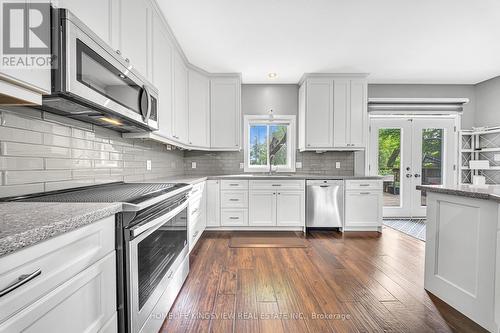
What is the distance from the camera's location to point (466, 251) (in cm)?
152

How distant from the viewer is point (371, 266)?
2.31 m

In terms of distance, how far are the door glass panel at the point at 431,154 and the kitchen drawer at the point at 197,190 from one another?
409cm

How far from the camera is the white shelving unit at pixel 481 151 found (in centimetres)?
373

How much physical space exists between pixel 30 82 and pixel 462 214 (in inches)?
99.5

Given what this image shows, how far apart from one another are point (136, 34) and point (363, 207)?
141 inches

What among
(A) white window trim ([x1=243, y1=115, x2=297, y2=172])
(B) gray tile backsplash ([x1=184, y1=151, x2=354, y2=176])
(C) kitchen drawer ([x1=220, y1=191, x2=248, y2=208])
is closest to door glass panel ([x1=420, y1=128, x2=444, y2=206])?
(B) gray tile backsplash ([x1=184, y1=151, x2=354, y2=176])

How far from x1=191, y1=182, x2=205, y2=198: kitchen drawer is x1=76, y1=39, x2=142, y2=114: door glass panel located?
1.23 metres

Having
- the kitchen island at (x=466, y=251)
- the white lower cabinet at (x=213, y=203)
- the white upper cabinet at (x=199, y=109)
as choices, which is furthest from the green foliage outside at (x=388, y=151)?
the white upper cabinet at (x=199, y=109)

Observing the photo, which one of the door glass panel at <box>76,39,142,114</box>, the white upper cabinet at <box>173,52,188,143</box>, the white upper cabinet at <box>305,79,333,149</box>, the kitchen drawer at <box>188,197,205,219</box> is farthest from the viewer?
the white upper cabinet at <box>305,79,333,149</box>

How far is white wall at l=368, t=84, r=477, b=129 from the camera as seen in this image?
407 centimetres

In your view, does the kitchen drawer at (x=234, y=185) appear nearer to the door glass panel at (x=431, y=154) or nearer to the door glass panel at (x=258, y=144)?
the door glass panel at (x=258, y=144)

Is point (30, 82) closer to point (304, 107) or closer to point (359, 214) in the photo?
point (304, 107)

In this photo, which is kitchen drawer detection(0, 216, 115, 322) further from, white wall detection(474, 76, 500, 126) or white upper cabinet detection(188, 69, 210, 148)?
white wall detection(474, 76, 500, 126)

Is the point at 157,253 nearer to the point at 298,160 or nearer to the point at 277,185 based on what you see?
the point at 277,185
